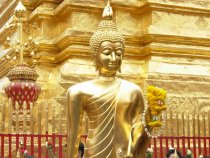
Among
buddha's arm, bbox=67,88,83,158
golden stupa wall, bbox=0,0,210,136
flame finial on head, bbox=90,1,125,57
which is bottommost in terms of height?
buddha's arm, bbox=67,88,83,158

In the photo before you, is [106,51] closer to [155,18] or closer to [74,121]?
[74,121]

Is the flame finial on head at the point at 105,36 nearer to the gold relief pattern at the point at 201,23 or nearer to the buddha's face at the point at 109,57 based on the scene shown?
the buddha's face at the point at 109,57

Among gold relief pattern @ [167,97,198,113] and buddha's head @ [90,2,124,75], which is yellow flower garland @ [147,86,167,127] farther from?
gold relief pattern @ [167,97,198,113]

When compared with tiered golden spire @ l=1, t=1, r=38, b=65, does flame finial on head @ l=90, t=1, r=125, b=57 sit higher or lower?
lower

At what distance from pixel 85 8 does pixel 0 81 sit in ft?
11.7

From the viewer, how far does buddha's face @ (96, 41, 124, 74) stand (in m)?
5.20

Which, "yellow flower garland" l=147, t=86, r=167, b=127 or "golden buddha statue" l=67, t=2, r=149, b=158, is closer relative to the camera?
"yellow flower garland" l=147, t=86, r=167, b=127

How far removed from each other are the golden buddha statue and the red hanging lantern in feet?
14.1

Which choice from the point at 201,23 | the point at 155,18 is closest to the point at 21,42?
the point at 155,18

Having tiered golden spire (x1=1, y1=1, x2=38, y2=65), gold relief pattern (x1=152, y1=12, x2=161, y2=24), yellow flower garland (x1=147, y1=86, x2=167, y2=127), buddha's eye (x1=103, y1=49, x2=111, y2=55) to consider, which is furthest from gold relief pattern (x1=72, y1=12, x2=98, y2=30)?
yellow flower garland (x1=147, y1=86, x2=167, y2=127)

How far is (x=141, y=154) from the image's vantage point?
500 centimetres

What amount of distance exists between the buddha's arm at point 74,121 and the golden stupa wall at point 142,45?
4885 mm

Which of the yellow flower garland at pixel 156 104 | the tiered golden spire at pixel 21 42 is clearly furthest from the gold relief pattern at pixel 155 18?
the yellow flower garland at pixel 156 104

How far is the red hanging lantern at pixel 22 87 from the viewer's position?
9.50 metres
